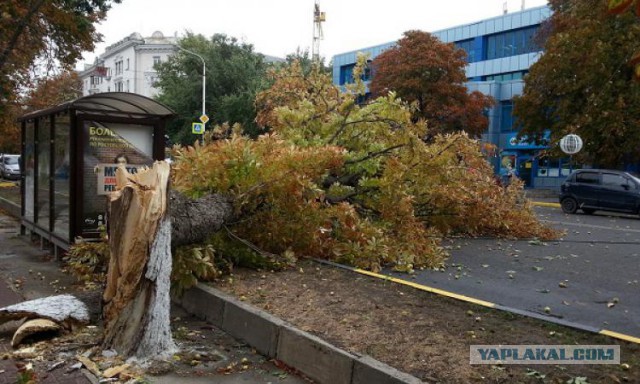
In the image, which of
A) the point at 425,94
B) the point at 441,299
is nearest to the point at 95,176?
the point at 441,299

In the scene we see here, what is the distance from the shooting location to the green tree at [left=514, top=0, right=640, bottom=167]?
21672mm

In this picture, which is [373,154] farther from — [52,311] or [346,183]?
[52,311]

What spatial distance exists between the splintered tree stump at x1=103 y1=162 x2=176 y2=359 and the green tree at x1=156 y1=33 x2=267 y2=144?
30935 millimetres

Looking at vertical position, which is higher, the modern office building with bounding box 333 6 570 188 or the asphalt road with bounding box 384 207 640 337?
the modern office building with bounding box 333 6 570 188

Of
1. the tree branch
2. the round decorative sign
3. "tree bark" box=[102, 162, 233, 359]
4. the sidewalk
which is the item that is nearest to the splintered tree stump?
"tree bark" box=[102, 162, 233, 359]

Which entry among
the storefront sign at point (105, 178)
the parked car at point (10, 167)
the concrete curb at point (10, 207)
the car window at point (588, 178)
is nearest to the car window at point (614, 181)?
the car window at point (588, 178)

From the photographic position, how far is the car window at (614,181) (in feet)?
57.1

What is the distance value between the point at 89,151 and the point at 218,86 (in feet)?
102

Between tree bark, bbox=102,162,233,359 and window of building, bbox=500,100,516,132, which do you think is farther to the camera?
window of building, bbox=500,100,516,132

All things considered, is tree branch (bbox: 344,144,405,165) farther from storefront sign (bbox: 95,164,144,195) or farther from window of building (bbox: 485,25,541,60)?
window of building (bbox: 485,25,541,60)

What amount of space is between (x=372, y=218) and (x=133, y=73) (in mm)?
71646

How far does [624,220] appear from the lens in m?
16.5

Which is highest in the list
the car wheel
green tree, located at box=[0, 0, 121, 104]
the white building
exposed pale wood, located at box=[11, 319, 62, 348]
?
the white building

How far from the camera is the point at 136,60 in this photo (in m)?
72.8
